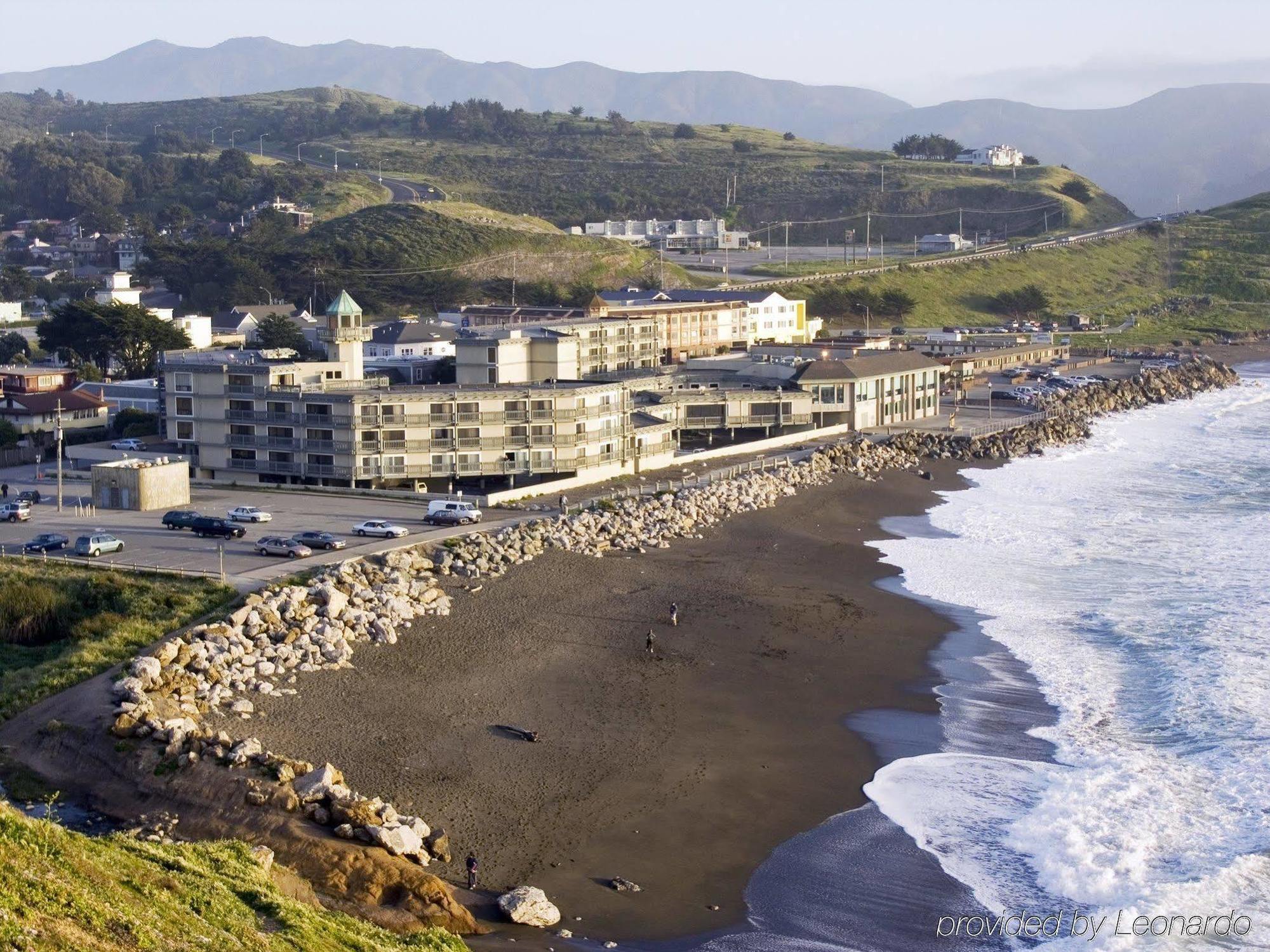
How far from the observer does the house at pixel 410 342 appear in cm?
5803

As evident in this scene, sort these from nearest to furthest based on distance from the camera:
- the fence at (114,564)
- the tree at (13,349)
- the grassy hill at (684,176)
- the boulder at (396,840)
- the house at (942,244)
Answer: the boulder at (396,840) → the fence at (114,564) → the tree at (13,349) → the house at (942,244) → the grassy hill at (684,176)

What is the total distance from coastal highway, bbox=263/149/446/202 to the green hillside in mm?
13771

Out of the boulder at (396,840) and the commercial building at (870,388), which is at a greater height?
the commercial building at (870,388)

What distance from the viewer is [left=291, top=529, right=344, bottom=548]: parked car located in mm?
29953

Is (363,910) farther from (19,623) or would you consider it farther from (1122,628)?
(1122,628)

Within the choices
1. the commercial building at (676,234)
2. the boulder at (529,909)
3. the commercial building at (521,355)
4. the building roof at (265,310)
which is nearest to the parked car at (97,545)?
the boulder at (529,909)

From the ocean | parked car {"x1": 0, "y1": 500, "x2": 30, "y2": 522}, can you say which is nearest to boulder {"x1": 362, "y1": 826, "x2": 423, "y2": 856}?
the ocean

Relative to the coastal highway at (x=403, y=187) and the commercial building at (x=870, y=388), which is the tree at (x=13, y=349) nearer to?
the commercial building at (x=870, y=388)

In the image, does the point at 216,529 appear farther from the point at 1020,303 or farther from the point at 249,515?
the point at 1020,303

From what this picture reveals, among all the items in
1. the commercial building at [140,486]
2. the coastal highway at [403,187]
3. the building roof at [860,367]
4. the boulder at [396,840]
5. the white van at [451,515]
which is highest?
the coastal highway at [403,187]

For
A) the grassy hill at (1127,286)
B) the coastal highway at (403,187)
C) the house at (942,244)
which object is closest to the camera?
the grassy hill at (1127,286)

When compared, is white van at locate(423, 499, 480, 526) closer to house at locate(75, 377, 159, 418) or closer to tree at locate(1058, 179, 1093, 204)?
house at locate(75, 377, 159, 418)

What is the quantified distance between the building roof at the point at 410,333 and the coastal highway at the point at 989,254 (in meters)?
30.3

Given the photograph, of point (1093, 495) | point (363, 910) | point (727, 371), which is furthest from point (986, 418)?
point (363, 910)
